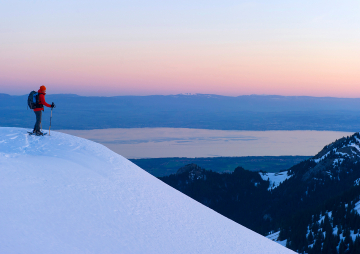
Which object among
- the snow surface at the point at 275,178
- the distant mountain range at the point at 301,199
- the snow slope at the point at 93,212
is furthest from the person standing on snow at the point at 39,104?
the snow surface at the point at 275,178

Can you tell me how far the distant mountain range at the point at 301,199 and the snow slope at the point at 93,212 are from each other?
189ft

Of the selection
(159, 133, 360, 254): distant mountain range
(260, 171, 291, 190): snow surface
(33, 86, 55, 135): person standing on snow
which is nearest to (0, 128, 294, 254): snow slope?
(33, 86, 55, 135): person standing on snow

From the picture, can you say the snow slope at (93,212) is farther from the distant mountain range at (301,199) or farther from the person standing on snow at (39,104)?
the distant mountain range at (301,199)

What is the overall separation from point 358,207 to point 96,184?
8260cm

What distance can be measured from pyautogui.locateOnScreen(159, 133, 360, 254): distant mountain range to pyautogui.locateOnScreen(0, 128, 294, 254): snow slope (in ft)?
189

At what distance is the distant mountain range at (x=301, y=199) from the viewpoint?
234 ft

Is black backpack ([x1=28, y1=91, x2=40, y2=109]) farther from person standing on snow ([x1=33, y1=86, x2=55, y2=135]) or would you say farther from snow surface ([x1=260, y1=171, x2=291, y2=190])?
snow surface ([x1=260, y1=171, x2=291, y2=190])

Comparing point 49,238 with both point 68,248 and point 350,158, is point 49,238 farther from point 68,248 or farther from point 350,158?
point 350,158

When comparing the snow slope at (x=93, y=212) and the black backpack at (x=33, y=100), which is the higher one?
the black backpack at (x=33, y=100)

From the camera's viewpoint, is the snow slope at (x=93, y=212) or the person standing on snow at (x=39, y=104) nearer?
the snow slope at (x=93, y=212)

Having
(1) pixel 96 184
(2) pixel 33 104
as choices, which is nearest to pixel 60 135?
(2) pixel 33 104

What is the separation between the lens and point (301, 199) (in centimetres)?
13125

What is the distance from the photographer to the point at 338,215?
7744cm

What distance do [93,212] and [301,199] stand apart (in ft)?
445
